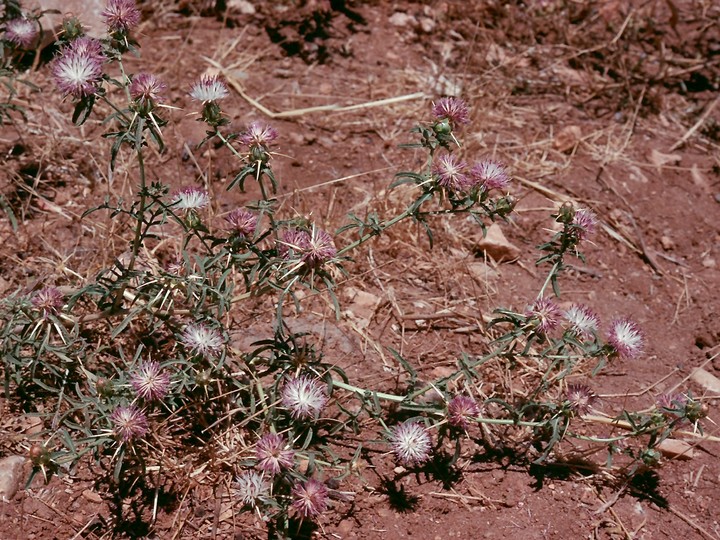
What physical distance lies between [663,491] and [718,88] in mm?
2935

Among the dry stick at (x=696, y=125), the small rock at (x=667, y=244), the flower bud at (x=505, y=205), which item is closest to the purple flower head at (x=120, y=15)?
the flower bud at (x=505, y=205)

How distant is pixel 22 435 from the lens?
2707 mm

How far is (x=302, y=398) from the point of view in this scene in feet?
7.90

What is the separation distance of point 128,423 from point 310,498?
1.82ft

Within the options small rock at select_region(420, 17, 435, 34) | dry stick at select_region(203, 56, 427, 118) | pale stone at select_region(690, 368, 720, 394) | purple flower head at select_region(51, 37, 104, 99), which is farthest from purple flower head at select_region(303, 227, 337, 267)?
small rock at select_region(420, 17, 435, 34)

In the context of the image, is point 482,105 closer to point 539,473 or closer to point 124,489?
point 539,473

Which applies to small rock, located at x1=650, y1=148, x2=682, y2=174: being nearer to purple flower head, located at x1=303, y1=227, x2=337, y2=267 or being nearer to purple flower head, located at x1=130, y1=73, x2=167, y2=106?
purple flower head, located at x1=303, y1=227, x2=337, y2=267

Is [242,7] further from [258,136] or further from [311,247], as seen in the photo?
[311,247]

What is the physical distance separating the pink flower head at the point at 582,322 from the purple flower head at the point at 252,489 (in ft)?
3.70

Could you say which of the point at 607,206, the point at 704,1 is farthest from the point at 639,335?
the point at 704,1

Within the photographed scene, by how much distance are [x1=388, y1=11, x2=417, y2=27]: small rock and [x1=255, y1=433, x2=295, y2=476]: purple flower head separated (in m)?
3.33

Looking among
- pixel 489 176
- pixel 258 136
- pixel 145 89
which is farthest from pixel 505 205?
pixel 145 89

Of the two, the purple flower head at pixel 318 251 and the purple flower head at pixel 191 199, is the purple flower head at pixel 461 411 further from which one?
the purple flower head at pixel 191 199

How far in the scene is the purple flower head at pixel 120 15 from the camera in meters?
2.30
